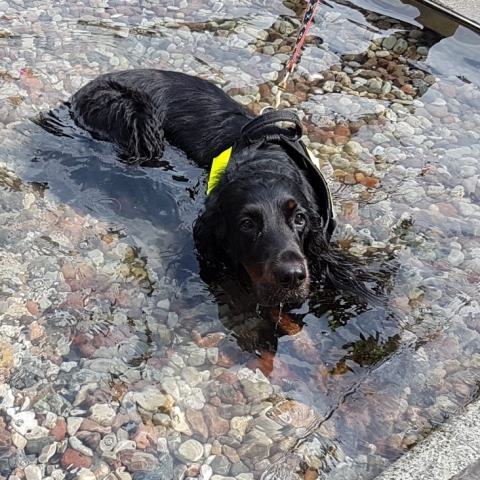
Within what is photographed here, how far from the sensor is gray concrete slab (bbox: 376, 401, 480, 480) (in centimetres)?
313

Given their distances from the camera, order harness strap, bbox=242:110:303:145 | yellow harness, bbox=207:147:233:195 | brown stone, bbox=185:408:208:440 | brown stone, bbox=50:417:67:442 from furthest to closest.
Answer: yellow harness, bbox=207:147:233:195 → harness strap, bbox=242:110:303:145 → brown stone, bbox=185:408:208:440 → brown stone, bbox=50:417:67:442

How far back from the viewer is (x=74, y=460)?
3271mm

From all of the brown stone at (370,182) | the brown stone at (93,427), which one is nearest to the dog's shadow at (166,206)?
the brown stone at (93,427)

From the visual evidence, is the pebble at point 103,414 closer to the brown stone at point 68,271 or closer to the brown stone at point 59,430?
the brown stone at point 59,430

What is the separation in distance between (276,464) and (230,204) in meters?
1.50

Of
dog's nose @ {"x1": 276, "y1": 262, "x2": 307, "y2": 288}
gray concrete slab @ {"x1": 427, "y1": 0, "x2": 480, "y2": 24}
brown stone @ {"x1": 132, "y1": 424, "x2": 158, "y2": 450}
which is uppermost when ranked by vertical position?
gray concrete slab @ {"x1": 427, "y1": 0, "x2": 480, "y2": 24}

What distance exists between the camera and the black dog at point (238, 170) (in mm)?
3787

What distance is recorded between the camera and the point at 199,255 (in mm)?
4449

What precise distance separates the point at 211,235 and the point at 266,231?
0.58m

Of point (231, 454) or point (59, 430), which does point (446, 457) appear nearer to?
point (231, 454)

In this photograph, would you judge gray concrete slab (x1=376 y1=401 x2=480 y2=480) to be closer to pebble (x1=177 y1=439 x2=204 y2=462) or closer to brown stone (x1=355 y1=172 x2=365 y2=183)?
pebble (x1=177 y1=439 x2=204 y2=462)

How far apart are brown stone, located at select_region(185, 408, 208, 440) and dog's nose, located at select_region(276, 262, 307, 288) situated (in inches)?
31.5

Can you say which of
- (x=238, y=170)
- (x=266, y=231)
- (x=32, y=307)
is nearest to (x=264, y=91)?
(x=238, y=170)

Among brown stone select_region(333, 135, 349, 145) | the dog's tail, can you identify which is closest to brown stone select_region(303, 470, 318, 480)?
the dog's tail
